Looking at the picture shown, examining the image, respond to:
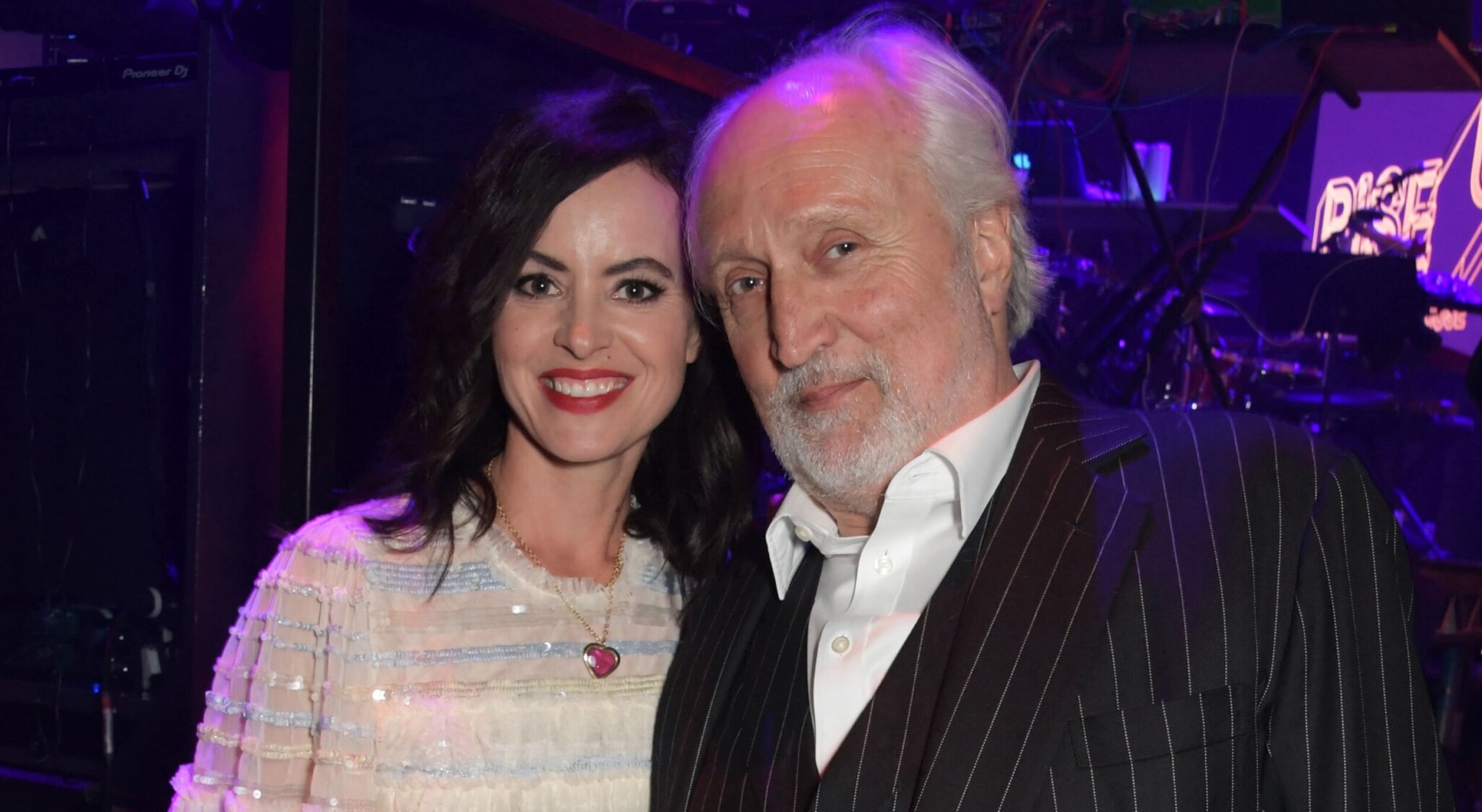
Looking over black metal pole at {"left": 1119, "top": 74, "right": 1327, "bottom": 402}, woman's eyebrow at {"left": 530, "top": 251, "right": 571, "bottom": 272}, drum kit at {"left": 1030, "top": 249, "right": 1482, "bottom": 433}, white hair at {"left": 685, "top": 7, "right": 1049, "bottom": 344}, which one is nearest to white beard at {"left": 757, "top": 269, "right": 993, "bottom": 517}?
white hair at {"left": 685, "top": 7, "right": 1049, "bottom": 344}

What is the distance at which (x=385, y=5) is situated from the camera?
6.34 ft

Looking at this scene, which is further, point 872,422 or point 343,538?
point 343,538

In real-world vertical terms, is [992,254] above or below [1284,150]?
above

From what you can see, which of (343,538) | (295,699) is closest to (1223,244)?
(343,538)

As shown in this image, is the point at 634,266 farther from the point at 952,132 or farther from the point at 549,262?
the point at 952,132

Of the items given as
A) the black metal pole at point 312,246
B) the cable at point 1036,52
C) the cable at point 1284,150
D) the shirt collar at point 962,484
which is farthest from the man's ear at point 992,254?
the cable at point 1284,150

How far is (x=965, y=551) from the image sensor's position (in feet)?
5.19

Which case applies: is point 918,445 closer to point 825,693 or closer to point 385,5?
point 825,693

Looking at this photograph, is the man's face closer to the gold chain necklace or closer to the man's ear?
the man's ear

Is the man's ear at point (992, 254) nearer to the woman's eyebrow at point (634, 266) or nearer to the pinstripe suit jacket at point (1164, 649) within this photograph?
the pinstripe suit jacket at point (1164, 649)

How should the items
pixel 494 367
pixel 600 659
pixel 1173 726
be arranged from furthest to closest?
pixel 494 367
pixel 600 659
pixel 1173 726

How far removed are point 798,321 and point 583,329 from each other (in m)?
0.38

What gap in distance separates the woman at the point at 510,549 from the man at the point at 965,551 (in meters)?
0.12

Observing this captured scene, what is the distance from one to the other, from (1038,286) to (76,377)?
6.21 ft
